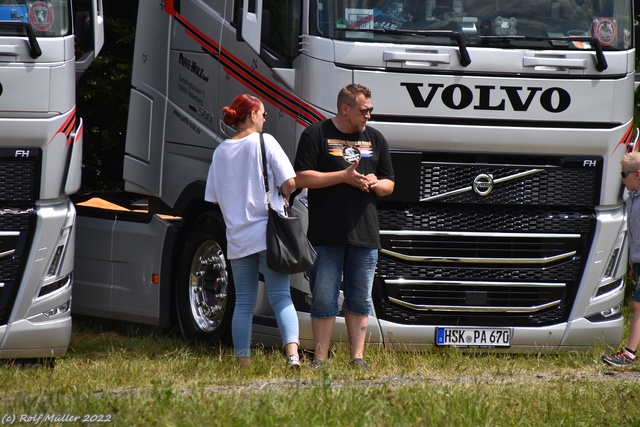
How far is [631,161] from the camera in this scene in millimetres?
9344

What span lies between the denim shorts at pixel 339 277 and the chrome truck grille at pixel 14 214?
6.44ft

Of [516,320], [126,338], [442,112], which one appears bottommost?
[126,338]

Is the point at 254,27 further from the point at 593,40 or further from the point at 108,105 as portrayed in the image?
the point at 108,105

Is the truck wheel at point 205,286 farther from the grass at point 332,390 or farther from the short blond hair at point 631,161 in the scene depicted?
the short blond hair at point 631,161

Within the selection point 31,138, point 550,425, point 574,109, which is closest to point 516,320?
point 574,109

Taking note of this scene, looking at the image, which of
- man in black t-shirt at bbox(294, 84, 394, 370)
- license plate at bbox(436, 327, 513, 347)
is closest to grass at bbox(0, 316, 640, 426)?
license plate at bbox(436, 327, 513, 347)

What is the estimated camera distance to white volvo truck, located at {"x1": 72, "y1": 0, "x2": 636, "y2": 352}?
29.4 feet

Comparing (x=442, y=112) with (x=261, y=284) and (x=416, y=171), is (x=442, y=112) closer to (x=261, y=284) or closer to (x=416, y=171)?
(x=416, y=171)

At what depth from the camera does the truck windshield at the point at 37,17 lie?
852 centimetres

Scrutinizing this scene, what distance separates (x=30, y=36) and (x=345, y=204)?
2.36m

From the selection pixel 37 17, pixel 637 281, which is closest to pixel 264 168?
pixel 37 17

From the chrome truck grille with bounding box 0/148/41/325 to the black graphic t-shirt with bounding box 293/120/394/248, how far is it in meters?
1.80

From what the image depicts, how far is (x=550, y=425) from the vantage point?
6.81 meters

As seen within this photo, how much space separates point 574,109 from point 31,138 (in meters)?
3.83
